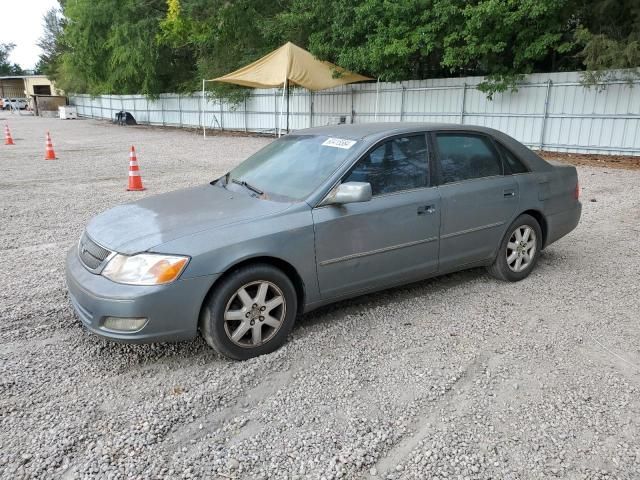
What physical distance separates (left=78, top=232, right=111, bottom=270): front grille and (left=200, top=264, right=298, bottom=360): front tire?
0.75 metres

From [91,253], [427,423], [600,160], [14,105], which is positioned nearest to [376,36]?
[600,160]

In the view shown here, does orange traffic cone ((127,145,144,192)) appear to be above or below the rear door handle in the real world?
below

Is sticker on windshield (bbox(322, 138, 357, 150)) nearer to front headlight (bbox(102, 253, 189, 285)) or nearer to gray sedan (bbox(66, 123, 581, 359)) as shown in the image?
gray sedan (bbox(66, 123, 581, 359))

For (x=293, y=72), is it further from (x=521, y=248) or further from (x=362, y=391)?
(x=362, y=391)

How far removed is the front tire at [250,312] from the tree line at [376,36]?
13.1 m

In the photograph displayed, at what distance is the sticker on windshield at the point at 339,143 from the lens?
3.97 metres

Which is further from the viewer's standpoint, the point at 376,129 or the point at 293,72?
the point at 293,72

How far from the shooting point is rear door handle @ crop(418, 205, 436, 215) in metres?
4.06

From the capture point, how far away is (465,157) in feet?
14.7

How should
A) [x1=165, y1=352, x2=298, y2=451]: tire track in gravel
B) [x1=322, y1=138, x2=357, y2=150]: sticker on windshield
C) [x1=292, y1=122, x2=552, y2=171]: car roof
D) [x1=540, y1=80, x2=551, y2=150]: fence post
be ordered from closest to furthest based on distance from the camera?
[x1=165, y1=352, x2=298, y2=451]: tire track in gravel → [x1=322, y1=138, x2=357, y2=150]: sticker on windshield → [x1=292, y1=122, x2=552, y2=171]: car roof → [x1=540, y1=80, x2=551, y2=150]: fence post

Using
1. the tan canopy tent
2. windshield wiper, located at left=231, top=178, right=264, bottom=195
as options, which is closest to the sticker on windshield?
windshield wiper, located at left=231, top=178, right=264, bottom=195

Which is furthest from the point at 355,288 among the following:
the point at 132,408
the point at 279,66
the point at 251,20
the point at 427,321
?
the point at 251,20

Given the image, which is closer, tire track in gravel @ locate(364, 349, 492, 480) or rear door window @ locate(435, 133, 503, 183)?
tire track in gravel @ locate(364, 349, 492, 480)

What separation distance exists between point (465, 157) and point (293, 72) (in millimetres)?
15336
